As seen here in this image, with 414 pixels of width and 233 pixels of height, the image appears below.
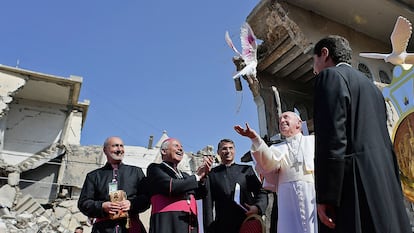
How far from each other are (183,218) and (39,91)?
53.5 ft

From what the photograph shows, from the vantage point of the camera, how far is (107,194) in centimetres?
393

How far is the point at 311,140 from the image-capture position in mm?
3707

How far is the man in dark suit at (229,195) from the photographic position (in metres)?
4.10

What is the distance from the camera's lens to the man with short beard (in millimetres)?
3705

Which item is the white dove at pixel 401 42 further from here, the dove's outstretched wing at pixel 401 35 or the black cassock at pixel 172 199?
the black cassock at pixel 172 199

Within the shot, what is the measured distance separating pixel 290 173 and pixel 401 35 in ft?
11.4

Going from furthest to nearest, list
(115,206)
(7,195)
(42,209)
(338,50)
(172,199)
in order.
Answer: (42,209) < (7,195) < (172,199) < (115,206) < (338,50)

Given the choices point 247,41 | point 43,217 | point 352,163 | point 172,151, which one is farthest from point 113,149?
point 43,217

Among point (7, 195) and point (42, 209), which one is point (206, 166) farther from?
point (7, 195)

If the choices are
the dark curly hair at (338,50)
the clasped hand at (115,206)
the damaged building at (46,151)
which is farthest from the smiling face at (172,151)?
the damaged building at (46,151)

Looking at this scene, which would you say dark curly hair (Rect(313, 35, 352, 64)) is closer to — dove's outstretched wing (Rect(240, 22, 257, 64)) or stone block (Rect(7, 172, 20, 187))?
dove's outstretched wing (Rect(240, 22, 257, 64))

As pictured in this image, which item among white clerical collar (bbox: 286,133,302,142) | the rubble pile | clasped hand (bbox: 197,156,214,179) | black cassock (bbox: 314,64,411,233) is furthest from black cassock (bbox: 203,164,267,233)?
the rubble pile

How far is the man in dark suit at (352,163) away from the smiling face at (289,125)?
60.6 inches

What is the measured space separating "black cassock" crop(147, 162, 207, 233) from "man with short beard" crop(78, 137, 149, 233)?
0.14 m
